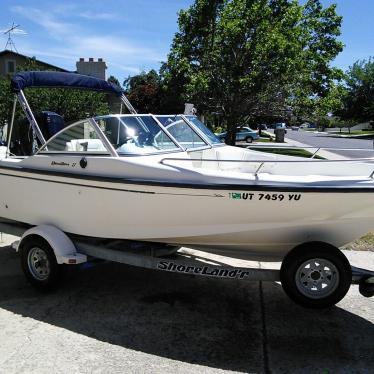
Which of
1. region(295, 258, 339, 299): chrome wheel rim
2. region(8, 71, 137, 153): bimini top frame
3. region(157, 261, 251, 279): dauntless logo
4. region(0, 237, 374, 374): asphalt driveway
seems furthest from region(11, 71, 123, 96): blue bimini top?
region(295, 258, 339, 299): chrome wheel rim

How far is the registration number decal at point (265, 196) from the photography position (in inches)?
171

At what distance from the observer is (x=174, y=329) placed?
440 cm

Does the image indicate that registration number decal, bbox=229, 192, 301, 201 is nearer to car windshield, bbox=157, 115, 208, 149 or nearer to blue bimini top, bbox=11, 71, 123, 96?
car windshield, bbox=157, 115, 208, 149

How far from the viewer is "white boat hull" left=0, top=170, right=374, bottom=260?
4391 millimetres

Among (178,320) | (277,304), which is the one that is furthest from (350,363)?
(178,320)

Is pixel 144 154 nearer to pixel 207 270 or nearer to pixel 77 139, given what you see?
pixel 77 139

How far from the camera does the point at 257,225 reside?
454cm

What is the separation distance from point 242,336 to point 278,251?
99 centimetres

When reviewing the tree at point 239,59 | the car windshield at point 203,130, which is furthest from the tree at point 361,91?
the car windshield at point 203,130

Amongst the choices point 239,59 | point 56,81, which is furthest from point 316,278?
point 239,59

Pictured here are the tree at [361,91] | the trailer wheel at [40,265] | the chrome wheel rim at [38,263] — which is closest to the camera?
the trailer wheel at [40,265]

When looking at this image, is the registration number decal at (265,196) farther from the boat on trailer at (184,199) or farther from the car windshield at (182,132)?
the car windshield at (182,132)

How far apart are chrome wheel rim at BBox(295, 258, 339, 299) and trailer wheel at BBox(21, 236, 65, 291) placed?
249cm

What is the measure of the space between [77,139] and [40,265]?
4.77ft
